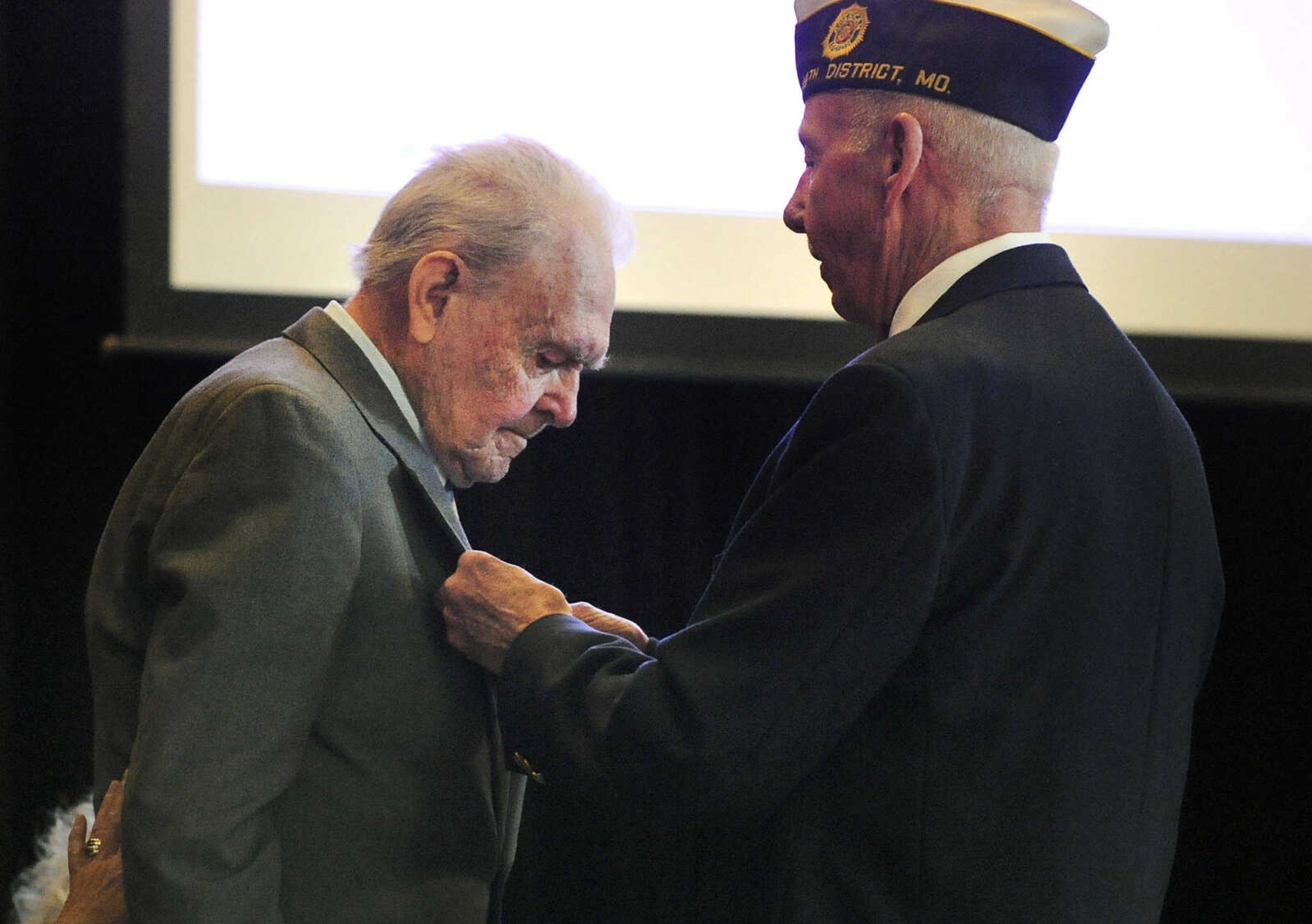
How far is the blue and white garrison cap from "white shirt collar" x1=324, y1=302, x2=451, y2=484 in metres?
0.55

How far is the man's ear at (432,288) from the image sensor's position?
Result: 1.34 metres

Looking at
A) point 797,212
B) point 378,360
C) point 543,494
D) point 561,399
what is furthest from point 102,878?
point 543,494

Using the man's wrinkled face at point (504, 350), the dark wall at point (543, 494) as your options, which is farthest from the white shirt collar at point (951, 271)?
the dark wall at point (543, 494)

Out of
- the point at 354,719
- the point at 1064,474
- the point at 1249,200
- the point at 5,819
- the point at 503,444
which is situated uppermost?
the point at 1249,200

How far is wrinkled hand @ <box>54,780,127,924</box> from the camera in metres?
1.20

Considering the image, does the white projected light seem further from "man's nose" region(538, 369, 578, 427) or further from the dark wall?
"man's nose" region(538, 369, 578, 427)

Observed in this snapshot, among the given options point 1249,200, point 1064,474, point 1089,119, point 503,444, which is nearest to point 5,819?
point 503,444

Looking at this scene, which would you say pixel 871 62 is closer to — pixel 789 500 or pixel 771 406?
pixel 789 500

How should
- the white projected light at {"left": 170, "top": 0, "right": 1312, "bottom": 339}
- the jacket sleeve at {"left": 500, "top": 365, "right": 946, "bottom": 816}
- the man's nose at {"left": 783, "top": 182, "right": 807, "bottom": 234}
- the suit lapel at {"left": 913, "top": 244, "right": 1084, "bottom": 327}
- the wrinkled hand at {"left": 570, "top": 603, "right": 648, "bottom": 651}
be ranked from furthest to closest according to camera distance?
1. the white projected light at {"left": 170, "top": 0, "right": 1312, "bottom": 339}
2. the wrinkled hand at {"left": 570, "top": 603, "right": 648, "bottom": 651}
3. the man's nose at {"left": 783, "top": 182, "right": 807, "bottom": 234}
4. the suit lapel at {"left": 913, "top": 244, "right": 1084, "bottom": 327}
5. the jacket sleeve at {"left": 500, "top": 365, "right": 946, "bottom": 816}

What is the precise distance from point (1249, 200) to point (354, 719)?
2.08 metres

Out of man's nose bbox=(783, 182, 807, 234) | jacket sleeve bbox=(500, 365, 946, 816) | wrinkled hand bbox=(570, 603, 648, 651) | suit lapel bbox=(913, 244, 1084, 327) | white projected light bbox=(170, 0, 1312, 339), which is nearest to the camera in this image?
jacket sleeve bbox=(500, 365, 946, 816)

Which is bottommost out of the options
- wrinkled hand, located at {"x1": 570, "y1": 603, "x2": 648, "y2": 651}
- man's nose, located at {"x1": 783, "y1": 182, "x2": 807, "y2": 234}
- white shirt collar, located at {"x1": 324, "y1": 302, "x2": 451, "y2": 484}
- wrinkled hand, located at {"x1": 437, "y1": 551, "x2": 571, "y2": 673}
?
wrinkled hand, located at {"x1": 570, "y1": 603, "x2": 648, "y2": 651}

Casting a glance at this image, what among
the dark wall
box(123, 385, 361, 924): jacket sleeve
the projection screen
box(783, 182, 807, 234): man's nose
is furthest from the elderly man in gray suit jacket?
the dark wall

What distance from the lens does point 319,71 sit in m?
2.27
